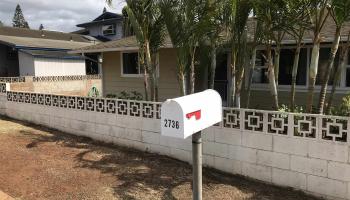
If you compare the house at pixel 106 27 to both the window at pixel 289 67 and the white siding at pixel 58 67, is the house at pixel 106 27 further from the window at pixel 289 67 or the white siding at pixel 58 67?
the window at pixel 289 67

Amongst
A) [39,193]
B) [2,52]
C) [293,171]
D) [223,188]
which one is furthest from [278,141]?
[2,52]

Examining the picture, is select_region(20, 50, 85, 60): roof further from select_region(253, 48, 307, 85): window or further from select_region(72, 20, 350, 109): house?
select_region(253, 48, 307, 85): window

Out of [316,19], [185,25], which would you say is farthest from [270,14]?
[185,25]

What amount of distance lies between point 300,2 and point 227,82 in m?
5.55

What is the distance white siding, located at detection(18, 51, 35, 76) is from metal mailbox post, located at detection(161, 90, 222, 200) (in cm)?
2078

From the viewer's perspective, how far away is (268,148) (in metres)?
5.09

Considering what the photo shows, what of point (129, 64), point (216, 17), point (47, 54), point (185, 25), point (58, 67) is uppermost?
point (47, 54)

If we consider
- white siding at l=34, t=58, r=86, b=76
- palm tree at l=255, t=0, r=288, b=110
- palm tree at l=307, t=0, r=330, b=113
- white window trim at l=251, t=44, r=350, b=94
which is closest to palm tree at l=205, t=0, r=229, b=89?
palm tree at l=255, t=0, r=288, b=110

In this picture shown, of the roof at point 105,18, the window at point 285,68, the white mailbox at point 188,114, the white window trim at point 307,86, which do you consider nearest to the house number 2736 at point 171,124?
the white mailbox at point 188,114

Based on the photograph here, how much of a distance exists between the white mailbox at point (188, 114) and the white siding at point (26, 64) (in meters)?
20.8

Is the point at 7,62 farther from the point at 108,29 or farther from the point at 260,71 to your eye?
the point at 260,71

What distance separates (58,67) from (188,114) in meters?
21.8

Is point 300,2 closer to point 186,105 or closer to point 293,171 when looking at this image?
point 293,171

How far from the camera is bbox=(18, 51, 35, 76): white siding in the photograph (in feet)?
70.0
